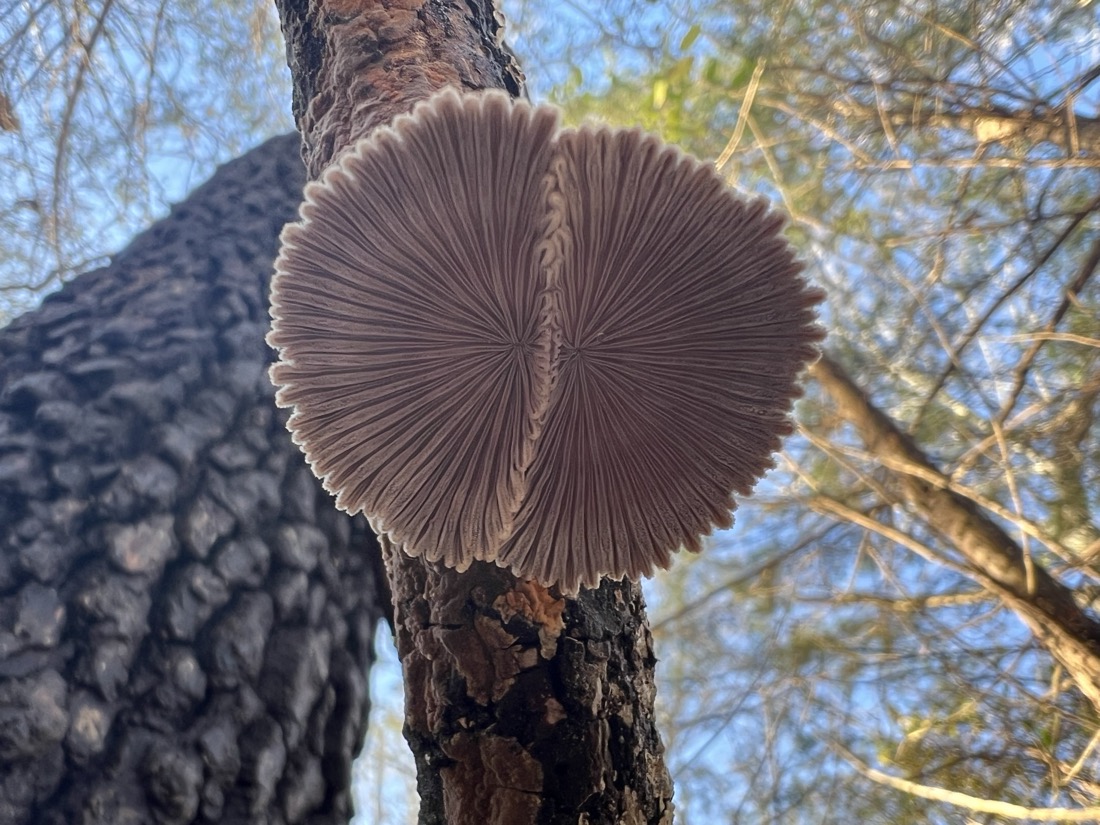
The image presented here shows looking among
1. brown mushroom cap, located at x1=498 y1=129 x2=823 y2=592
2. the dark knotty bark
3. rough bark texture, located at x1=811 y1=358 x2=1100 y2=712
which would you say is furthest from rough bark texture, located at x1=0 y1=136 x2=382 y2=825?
rough bark texture, located at x1=811 y1=358 x2=1100 y2=712

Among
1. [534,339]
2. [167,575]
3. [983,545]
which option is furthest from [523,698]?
[983,545]

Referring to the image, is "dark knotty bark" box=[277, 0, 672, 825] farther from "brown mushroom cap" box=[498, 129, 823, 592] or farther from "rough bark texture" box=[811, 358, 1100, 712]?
"rough bark texture" box=[811, 358, 1100, 712]

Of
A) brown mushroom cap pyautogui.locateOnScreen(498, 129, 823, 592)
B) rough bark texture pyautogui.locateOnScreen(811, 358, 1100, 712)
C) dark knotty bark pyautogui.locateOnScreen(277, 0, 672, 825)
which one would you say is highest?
rough bark texture pyautogui.locateOnScreen(811, 358, 1100, 712)

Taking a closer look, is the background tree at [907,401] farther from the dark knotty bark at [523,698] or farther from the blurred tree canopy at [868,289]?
the dark knotty bark at [523,698]

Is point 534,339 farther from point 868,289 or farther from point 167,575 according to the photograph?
point 868,289

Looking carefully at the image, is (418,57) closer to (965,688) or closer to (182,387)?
(182,387)

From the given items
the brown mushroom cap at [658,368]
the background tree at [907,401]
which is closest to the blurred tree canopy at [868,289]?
the background tree at [907,401]
